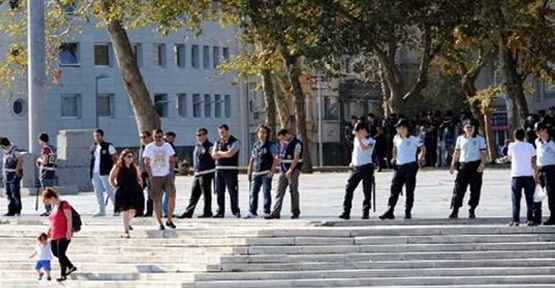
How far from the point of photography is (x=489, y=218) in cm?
3077

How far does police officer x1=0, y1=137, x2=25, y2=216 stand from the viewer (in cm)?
3516

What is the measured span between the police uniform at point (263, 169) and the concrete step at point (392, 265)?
3.99 meters

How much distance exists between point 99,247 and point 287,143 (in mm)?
4184

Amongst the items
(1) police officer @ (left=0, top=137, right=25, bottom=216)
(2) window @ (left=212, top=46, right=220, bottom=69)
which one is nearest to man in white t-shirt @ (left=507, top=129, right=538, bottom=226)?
(1) police officer @ (left=0, top=137, right=25, bottom=216)

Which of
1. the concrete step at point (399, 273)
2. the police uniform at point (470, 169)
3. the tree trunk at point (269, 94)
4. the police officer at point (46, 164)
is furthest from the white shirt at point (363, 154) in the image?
the tree trunk at point (269, 94)

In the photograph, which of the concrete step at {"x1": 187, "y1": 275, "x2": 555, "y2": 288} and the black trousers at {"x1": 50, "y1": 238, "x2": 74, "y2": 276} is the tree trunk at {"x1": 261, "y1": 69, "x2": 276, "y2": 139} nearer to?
the black trousers at {"x1": 50, "y1": 238, "x2": 74, "y2": 276}

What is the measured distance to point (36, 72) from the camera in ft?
140

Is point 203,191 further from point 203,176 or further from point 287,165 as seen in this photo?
point 287,165

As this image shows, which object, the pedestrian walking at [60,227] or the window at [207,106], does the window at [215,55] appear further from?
the pedestrian walking at [60,227]

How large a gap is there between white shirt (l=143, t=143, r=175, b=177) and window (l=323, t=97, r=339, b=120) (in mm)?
68532

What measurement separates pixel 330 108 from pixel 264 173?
68.0 m

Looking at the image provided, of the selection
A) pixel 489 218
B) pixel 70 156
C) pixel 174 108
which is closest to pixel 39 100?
pixel 70 156

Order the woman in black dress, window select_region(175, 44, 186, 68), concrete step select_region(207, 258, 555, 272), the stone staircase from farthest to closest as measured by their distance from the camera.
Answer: window select_region(175, 44, 186, 68)
the woman in black dress
concrete step select_region(207, 258, 555, 272)
the stone staircase

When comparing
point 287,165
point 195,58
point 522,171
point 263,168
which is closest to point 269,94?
point 263,168
